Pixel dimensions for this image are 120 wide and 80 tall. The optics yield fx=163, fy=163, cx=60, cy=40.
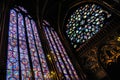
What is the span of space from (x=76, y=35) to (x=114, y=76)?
406cm

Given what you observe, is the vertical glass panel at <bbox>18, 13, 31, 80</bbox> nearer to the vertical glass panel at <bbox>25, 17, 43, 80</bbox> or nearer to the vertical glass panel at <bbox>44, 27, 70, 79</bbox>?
the vertical glass panel at <bbox>25, 17, 43, 80</bbox>

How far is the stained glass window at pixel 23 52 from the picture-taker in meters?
6.42

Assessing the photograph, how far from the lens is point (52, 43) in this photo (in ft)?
33.5

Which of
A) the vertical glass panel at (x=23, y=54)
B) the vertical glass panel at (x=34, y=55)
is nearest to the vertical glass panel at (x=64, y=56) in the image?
the vertical glass panel at (x=34, y=55)

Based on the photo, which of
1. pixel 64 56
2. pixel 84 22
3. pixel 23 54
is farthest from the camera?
pixel 84 22

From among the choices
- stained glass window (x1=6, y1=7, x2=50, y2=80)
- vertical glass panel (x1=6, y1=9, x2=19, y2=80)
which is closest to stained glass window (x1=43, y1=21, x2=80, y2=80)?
stained glass window (x1=6, y1=7, x2=50, y2=80)

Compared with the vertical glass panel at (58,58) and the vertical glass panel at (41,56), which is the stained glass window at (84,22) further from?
the vertical glass panel at (41,56)

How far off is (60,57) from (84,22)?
332 centimetres

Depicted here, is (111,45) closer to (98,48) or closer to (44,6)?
(98,48)

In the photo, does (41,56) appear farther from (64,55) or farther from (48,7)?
(48,7)

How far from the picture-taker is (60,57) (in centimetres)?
950

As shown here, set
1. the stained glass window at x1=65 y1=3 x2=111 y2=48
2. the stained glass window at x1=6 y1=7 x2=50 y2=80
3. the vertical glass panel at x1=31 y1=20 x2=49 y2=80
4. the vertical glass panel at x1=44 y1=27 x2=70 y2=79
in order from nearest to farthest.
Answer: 1. the stained glass window at x1=6 y1=7 x2=50 y2=80
2. the vertical glass panel at x1=31 y1=20 x2=49 y2=80
3. the vertical glass panel at x1=44 y1=27 x2=70 y2=79
4. the stained glass window at x1=65 y1=3 x2=111 y2=48

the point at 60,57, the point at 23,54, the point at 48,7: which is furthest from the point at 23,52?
the point at 48,7

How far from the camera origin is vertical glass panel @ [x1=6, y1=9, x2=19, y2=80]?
607 centimetres
